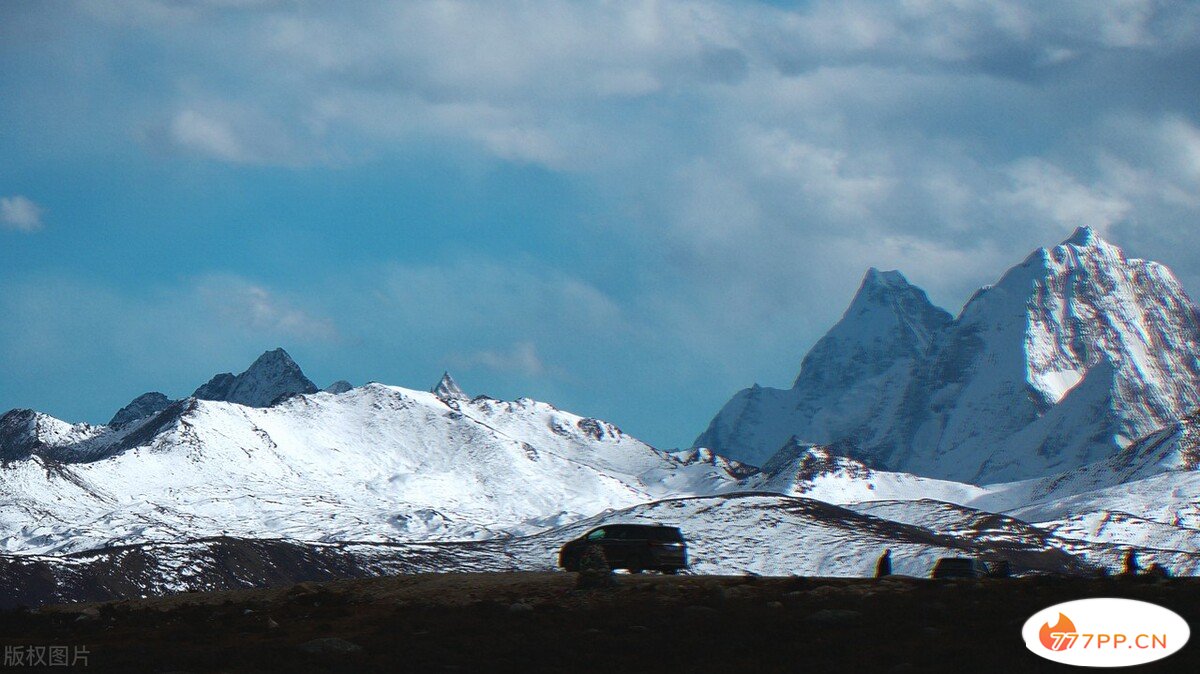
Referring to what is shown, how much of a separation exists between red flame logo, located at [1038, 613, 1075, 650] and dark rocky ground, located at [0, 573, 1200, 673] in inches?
20.7

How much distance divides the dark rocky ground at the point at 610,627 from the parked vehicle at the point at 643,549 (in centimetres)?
455

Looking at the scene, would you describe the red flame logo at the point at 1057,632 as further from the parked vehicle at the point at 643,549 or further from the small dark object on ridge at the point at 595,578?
the parked vehicle at the point at 643,549

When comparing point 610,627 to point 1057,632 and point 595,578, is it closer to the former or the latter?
point 595,578

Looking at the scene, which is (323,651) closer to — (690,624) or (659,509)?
(690,624)

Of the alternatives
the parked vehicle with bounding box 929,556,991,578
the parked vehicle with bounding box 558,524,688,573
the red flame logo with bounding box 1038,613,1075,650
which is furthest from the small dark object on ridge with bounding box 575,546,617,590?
the parked vehicle with bounding box 929,556,991,578

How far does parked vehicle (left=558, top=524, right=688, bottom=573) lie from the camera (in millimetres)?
49125

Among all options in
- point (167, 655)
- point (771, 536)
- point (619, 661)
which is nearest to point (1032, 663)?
point (619, 661)

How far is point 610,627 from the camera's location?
3406cm

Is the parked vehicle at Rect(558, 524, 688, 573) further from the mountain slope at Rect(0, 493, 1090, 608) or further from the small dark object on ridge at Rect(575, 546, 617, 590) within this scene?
the mountain slope at Rect(0, 493, 1090, 608)

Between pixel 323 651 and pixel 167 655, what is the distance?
396 cm

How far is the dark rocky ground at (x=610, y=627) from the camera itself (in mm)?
29625

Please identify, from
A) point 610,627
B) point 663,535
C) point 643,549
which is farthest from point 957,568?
point 610,627

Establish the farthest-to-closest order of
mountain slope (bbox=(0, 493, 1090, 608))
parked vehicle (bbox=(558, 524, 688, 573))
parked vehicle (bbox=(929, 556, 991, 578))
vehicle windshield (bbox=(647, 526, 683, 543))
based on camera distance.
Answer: mountain slope (bbox=(0, 493, 1090, 608))
parked vehicle (bbox=(929, 556, 991, 578))
vehicle windshield (bbox=(647, 526, 683, 543))
parked vehicle (bbox=(558, 524, 688, 573))

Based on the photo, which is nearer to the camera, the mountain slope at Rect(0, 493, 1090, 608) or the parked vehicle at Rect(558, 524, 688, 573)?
the parked vehicle at Rect(558, 524, 688, 573)
